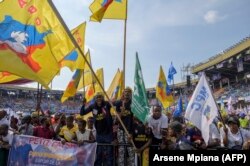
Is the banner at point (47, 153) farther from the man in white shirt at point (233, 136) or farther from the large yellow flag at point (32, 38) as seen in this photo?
the man in white shirt at point (233, 136)

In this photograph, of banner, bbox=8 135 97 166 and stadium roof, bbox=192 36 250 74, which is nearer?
banner, bbox=8 135 97 166

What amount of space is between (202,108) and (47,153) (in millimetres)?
3156

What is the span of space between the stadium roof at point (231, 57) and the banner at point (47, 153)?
3661 cm

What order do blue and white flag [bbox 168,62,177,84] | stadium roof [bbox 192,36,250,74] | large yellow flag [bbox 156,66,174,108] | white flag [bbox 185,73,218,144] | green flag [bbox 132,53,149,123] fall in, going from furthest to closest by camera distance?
stadium roof [bbox 192,36,250,74]
blue and white flag [bbox 168,62,177,84]
large yellow flag [bbox 156,66,174,108]
white flag [bbox 185,73,218,144]
green flag [bbox 132,53,149,123]

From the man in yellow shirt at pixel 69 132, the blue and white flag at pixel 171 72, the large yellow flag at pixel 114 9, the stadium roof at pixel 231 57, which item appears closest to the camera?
the man in yellow shirt at pixel 69 132

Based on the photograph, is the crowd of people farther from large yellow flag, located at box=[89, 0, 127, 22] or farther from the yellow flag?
large yellow flag, located at box=[89, 0, 127, 22]

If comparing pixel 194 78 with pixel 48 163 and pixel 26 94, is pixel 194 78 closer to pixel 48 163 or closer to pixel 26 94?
pixel 26 94

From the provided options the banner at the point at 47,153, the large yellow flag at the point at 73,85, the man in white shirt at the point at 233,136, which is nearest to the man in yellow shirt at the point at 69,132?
the banner at the point at 47,153

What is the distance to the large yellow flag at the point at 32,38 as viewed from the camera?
6.93 metres

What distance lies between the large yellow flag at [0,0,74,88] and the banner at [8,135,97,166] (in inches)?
45.5

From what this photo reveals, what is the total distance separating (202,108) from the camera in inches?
297

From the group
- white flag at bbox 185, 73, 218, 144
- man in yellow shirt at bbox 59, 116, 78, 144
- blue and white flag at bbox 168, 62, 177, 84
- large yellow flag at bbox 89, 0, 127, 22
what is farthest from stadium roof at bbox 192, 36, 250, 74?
man in yellow shirt at bbox 59, 116, 78, 144

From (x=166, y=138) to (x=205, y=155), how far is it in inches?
95.4

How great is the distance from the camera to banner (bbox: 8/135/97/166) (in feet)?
22.5
